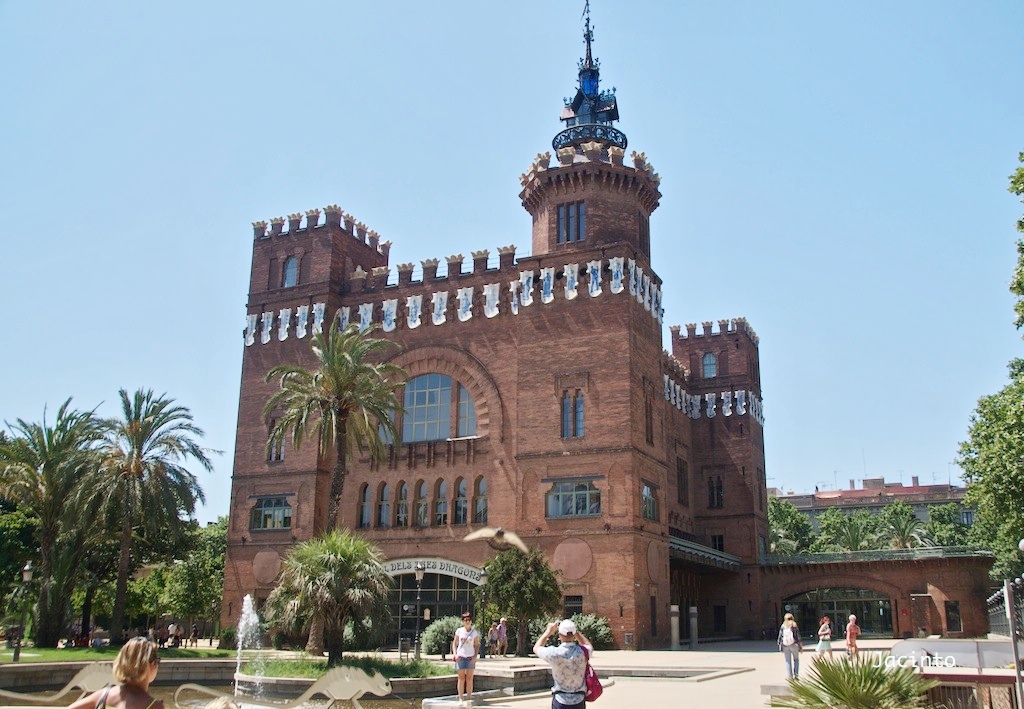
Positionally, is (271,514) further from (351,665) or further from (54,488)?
(351,665)

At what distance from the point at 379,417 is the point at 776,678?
724 inches

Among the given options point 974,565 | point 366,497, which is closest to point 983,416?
point 974,565

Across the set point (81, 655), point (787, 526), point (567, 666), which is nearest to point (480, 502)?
point (81, 655)

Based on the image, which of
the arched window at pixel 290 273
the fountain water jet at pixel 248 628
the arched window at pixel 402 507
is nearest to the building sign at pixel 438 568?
the arched window at pixel 402 507

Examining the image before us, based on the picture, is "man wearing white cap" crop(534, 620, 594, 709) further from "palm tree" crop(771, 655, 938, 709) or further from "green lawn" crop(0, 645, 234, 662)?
"green lawn" crop(0, 645, 234, 662)

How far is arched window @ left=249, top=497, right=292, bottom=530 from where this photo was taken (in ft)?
144

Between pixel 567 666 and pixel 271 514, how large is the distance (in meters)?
36.9

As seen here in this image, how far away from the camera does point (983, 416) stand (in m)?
38.0

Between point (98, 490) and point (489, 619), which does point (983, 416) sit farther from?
point (98, 490)

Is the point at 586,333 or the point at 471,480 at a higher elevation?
the point at 586,333

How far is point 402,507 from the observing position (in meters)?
42.9

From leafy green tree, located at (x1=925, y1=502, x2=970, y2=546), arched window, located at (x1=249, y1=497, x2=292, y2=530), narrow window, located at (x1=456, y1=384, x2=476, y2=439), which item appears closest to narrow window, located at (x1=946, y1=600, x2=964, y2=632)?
leafy green tree, located at (x1=925, y1=502, x2=970, y2=546)

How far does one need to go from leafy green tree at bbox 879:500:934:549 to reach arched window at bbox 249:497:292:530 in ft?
161

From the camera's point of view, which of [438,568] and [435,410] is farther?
[435,410]
